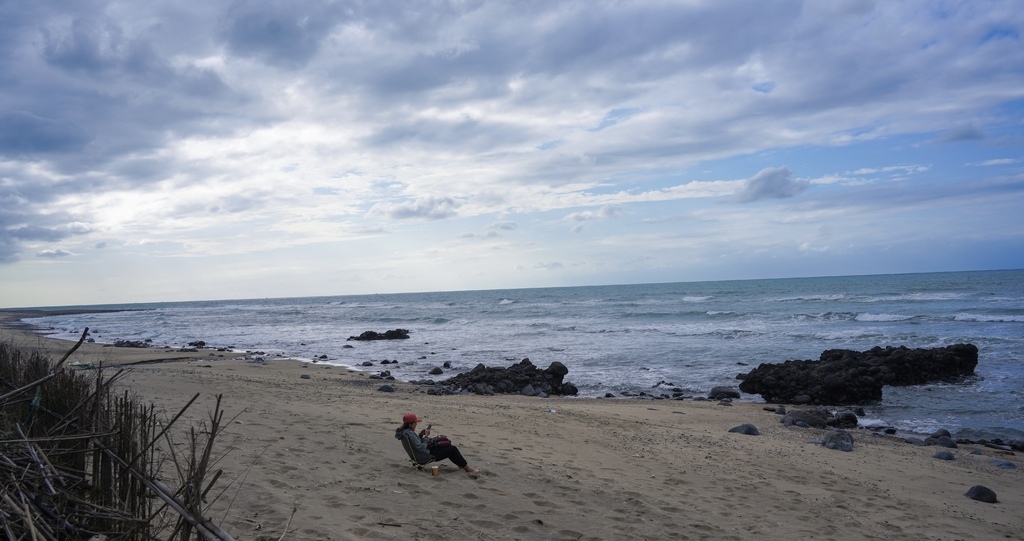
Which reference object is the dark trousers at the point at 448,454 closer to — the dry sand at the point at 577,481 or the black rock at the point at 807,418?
the dry sand at the point at 577,481

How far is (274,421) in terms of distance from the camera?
9297 millimetres

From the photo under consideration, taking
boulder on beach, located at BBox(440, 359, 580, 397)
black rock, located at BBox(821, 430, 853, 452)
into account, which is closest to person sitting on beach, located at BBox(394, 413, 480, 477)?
black rock, located at BBox(821, 430, 853, 452)

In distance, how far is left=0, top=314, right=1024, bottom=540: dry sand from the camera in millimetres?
5676

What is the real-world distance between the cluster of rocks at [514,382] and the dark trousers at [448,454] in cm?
967

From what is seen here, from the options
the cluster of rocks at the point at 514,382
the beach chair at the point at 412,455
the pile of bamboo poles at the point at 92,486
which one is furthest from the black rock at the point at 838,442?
the pile of bamboo poles at the point at 92,486

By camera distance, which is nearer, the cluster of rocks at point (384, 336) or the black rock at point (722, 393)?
the black rock at point (722, 393)

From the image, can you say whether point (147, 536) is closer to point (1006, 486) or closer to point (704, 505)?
point (704, 505)

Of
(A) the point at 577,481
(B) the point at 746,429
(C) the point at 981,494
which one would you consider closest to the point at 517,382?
(B) the point at 746,429

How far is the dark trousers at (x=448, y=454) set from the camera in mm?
7098

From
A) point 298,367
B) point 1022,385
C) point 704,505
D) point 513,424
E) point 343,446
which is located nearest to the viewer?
point 704,505

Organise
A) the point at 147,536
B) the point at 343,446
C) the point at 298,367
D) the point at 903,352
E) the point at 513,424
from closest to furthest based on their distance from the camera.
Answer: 1. the point at 147,536
2. the point at 343,446
3. the point at 513,424
4. the point at 903,352
5. the point at 298,367

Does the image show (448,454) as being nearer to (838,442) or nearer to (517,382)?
(838,442)

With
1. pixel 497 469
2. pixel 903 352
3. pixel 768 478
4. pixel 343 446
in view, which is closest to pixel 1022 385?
pixel 903 352

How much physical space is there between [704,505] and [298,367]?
17903 millimetres
